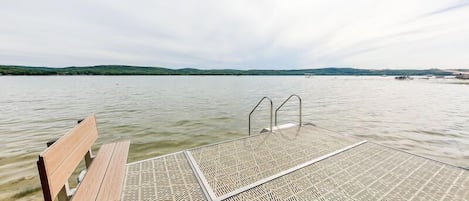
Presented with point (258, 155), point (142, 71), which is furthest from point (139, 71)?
point (258, 155)

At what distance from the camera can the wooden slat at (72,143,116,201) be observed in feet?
7.09

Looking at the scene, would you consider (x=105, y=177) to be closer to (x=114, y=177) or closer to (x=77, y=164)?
(x=114, y=177)

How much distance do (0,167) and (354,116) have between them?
Answer: 12.9 m

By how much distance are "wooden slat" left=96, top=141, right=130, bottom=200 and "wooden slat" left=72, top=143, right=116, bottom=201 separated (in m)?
0.05

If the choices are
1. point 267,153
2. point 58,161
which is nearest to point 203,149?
point 267,153

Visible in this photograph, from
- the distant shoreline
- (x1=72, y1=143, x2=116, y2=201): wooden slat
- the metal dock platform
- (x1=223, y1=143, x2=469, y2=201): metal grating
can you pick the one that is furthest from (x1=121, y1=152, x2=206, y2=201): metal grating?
the distant shoreline

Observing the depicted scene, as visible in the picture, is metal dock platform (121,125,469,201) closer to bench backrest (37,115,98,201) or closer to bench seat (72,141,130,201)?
bench seat (72,141,130,201)

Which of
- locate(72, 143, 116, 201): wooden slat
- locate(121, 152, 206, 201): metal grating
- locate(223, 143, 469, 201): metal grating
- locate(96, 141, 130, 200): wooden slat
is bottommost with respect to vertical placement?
locate(121, 152, 206, 201): metal grating

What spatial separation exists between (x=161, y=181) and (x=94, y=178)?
0.83 metres

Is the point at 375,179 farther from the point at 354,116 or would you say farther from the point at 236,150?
the point at 354,116

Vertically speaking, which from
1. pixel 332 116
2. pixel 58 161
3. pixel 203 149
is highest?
pixel 58 161

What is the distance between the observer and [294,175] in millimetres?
3061

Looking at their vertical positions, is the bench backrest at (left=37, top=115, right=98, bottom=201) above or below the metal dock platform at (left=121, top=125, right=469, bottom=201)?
above

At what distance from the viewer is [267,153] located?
3.94m
